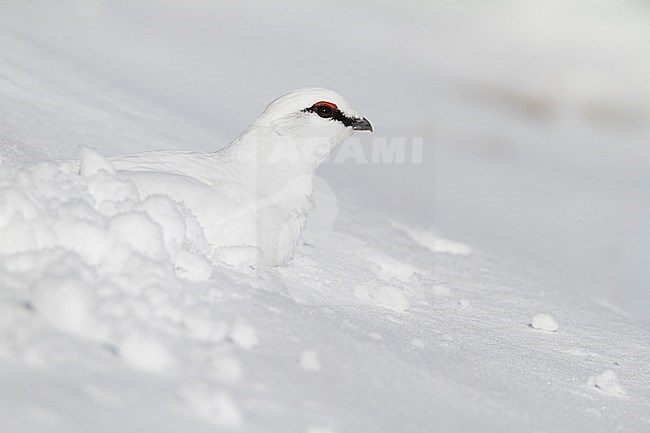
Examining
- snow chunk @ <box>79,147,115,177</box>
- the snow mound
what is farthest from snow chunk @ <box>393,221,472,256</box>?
snow chunk @ <box>79,147,115,177</box>

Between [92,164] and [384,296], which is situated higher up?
[92,164]

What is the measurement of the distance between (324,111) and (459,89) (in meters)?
5.99

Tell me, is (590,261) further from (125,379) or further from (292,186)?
(125,379)

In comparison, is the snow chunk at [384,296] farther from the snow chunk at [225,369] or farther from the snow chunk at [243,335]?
the snow chunk at [225,369]

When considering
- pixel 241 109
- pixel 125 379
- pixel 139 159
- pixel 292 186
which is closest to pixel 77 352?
pixel 125 379

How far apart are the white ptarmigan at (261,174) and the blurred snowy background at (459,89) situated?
40.6 inches

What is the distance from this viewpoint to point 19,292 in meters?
1.46

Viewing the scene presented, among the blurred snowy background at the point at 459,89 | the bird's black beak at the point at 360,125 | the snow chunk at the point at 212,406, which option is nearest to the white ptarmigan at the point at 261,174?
the bird's black beak at the point at 360,125

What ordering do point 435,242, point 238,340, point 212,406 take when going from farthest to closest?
point 435,242
point 238,340
point 212,406

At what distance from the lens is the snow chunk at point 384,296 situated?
91.0 inches

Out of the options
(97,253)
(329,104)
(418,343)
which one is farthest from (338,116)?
(97,253)

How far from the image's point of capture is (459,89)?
8242mm

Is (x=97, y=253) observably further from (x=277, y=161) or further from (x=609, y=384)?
(x=609, y=384)

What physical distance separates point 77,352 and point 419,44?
28.2ft
